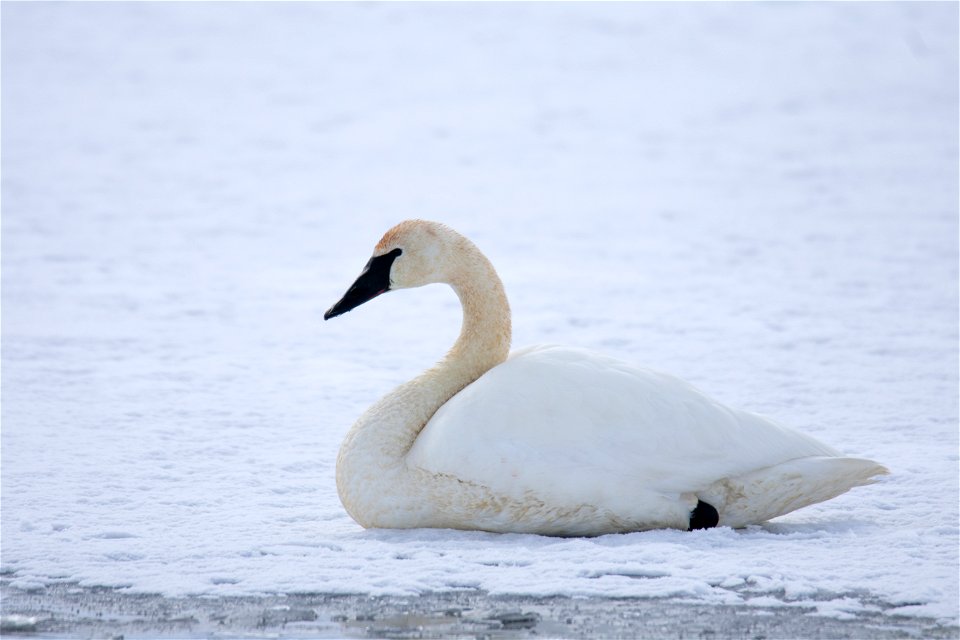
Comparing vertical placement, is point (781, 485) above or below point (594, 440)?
below

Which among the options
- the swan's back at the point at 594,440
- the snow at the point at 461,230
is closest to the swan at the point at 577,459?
the swan's back at the point at 594,440

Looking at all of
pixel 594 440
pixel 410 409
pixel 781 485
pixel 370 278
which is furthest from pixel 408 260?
pixel 781 485

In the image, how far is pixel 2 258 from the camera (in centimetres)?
1132

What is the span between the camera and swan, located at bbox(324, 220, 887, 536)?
4.62 m

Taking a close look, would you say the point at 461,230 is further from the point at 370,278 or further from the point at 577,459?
the point at 577,459

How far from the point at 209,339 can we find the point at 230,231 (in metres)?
4.39

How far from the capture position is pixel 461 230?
524 inches

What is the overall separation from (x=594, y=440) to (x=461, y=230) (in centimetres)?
878

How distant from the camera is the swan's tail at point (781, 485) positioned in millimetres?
4711

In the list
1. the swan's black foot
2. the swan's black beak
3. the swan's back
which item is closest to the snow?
the swan's black foot

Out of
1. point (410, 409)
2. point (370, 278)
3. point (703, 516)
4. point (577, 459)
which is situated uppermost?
point (370, 278)

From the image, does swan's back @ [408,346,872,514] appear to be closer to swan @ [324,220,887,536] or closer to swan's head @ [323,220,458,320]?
swan @ [324,220,887,536]

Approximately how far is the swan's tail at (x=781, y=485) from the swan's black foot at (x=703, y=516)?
22 millimetres

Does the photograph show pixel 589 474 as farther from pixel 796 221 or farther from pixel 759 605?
pixel 796 221
